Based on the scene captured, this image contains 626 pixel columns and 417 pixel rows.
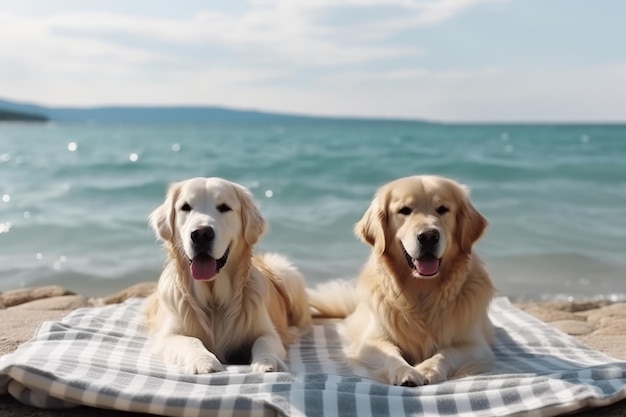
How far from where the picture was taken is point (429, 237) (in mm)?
3592

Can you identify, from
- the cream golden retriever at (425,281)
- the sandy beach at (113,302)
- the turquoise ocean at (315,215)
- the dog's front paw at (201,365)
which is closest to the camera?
the sandy beach at (113,302)

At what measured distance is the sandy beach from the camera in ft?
10.1

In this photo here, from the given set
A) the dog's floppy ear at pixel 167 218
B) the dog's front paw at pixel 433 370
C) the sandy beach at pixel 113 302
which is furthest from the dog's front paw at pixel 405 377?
the dog's floppy ear at pixel 167 218

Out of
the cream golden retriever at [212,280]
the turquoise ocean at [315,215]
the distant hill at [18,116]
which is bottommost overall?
the distant hill at [18,116]

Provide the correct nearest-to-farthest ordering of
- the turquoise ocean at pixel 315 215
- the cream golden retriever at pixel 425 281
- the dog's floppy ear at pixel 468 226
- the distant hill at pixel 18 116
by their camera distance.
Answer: the cream golden retriever at pixel 425 281 < the dog's floppy ear at pixel 468 226 < the turquoise ocean at pixel 315 215 < the distant hill at pixel 18 116

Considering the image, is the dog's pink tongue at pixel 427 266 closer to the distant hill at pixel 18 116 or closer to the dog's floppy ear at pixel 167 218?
the dog's floppy ear at pixel 167 218

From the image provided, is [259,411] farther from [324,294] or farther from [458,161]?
[458,161]

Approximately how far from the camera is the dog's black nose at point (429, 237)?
3.58m

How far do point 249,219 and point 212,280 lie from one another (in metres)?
0.39

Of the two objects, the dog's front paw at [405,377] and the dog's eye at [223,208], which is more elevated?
the dog's eye at [223,208]

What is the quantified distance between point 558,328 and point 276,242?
17.4 feet

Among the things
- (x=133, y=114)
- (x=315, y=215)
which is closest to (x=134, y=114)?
(x=133, y=114)

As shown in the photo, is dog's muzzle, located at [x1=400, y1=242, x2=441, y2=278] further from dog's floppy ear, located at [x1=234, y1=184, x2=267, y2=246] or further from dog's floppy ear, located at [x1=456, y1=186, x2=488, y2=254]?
dog's floppy ear, located at [x1=234, y1=184, x2=267, y2=246]

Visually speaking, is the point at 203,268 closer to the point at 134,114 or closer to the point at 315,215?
the point at 315,215
